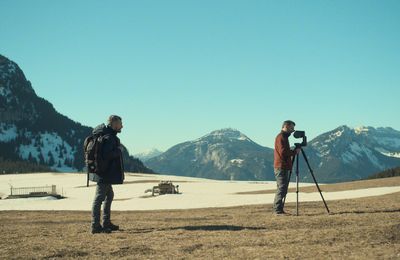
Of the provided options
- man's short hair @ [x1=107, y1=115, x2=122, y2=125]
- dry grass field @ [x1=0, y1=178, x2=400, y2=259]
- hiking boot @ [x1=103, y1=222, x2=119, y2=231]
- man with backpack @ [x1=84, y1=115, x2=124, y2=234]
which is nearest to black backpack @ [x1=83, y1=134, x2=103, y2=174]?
man with backpack @ [x1=84, y1=115, x2=124, y2=234]

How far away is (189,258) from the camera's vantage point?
29.7ft

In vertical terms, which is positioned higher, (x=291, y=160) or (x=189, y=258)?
(x=291, y=160)

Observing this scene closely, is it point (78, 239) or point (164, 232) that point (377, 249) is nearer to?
point (164, 232)

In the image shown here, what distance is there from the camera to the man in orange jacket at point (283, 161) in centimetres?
1636

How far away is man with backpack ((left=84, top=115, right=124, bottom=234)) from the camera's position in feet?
42.1

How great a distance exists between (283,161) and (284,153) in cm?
29

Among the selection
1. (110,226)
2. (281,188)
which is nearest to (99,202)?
(110,226)

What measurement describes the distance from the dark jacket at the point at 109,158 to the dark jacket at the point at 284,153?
6.00 meters

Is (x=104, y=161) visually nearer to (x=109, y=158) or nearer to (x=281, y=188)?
(x=109, y=158)

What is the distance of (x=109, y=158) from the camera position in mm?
12867

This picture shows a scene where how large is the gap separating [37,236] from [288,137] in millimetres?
9070

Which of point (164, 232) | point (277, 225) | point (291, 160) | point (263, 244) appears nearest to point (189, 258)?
point (263, 244)

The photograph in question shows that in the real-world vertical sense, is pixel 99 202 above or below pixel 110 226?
above

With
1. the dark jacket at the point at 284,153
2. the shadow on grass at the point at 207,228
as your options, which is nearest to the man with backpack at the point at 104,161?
the shadow on grass at the point at 207,228
